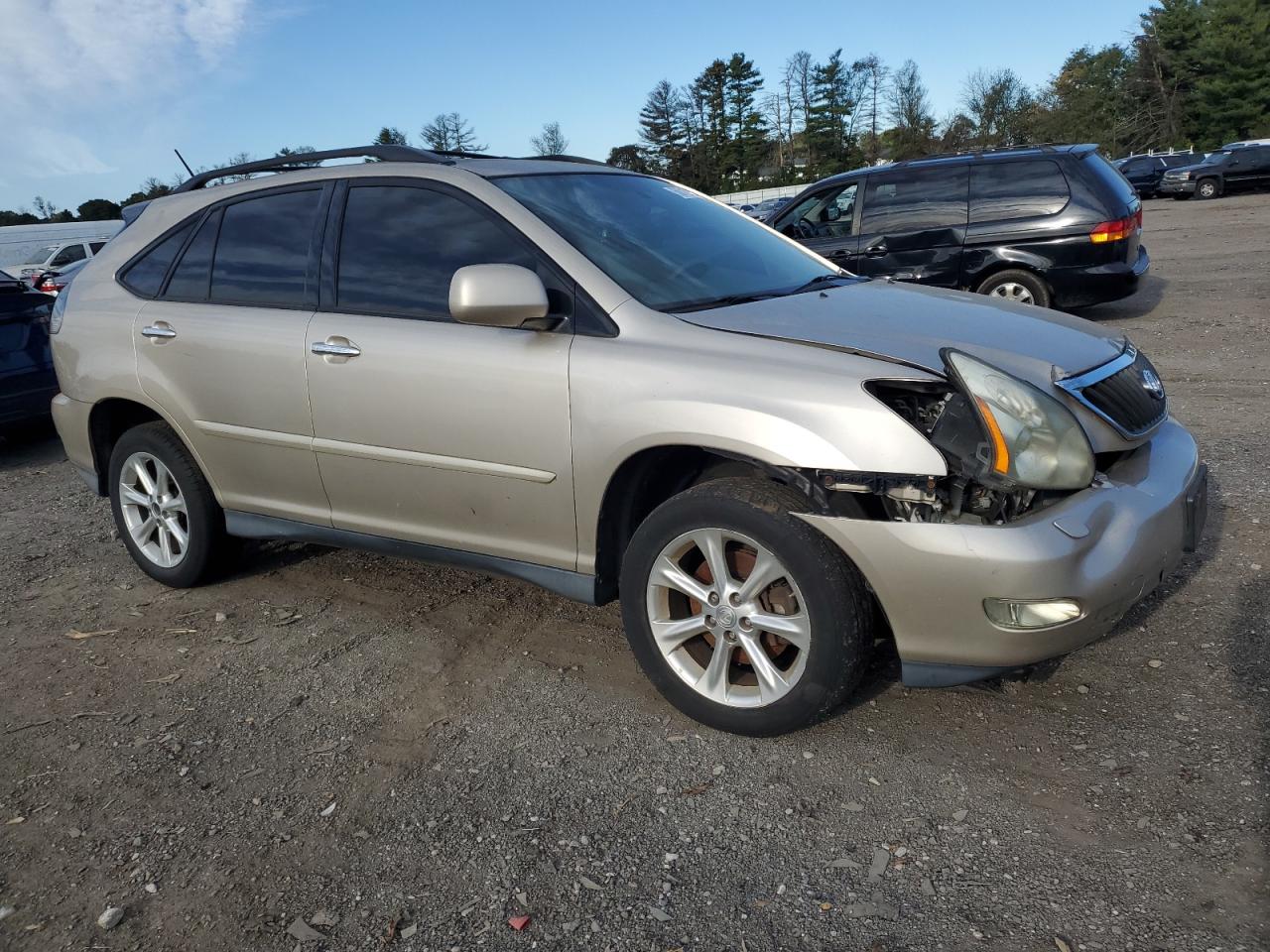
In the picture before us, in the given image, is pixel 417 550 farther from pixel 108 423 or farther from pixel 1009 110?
pixel 1009 110

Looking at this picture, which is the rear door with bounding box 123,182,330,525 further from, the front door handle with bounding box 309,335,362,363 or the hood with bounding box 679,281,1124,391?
the hood with bounding box 679,281,1124,391

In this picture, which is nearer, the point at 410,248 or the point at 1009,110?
the point at 410,248

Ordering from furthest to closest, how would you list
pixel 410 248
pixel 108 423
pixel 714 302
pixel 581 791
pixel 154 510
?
1. pixel 108 423
2. pixel 154 510
3. pixel 410 248
4. pixel 714 302
5. pixel 581 791

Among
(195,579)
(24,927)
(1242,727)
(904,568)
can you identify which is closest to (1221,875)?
(1242,727)

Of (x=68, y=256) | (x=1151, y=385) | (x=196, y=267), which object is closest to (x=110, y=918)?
(x=196, y=267)

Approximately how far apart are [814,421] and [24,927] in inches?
94.6

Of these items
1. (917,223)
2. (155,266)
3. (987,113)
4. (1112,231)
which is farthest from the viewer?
(987,113)

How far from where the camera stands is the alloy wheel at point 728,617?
294 cm

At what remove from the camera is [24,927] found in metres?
2.46

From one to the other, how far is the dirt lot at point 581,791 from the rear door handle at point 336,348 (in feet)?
3.79

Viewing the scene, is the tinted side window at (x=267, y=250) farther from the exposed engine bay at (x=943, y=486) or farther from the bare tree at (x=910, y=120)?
the bare tree at (x=910, y=120)

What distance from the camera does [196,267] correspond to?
4.34 meters

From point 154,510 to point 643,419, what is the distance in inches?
109

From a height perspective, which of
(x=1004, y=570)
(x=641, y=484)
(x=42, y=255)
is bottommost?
(x=1004, y=570)
